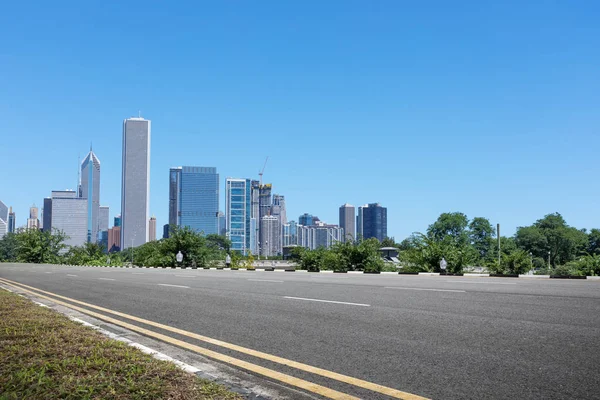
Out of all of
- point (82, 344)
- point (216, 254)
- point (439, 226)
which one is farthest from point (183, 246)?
point (439, 226)

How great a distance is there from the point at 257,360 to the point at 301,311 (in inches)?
141

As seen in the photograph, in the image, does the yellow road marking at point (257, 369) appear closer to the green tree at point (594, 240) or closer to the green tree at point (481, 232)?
the green tree at point (481, 232)

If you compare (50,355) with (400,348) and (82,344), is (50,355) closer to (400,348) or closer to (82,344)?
(82,344)

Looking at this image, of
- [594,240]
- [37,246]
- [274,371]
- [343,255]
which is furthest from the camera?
[594,240]

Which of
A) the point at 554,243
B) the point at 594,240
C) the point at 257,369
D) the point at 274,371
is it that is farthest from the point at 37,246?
the point at 594,240

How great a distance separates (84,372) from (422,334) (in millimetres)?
4186

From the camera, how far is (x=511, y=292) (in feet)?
40.0

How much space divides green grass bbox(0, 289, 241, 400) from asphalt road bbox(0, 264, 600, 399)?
3.80ft

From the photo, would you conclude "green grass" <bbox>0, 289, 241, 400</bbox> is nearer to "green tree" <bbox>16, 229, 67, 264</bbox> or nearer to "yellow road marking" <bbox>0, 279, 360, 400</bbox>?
"yellow road marking" <bbox>0, 279, 360, 400</bbox>

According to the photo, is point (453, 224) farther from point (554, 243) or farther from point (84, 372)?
point (84, 372)

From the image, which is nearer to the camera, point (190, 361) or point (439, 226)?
point (190, 361)

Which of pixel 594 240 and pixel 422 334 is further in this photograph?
pixel 594 240

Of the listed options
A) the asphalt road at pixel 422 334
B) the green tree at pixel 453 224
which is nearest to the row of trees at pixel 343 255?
the asphalt road at pixel 422 334

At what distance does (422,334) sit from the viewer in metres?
6.82
